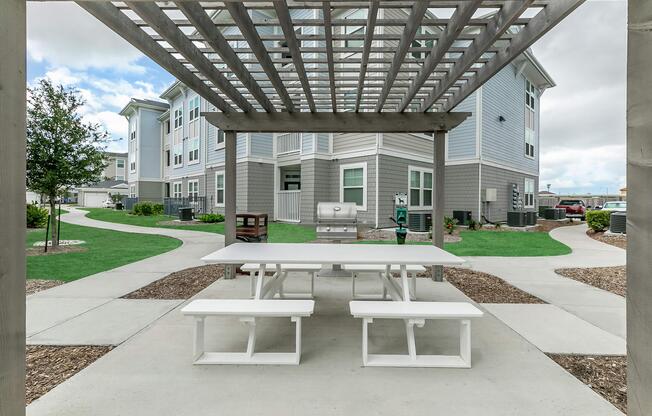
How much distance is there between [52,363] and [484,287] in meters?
5.58

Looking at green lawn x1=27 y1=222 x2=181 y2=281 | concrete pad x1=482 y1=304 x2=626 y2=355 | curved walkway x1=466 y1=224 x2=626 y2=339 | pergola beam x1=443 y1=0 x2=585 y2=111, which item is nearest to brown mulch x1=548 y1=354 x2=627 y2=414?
concrete pad x1=482 y1=304 x2=626 y2=355

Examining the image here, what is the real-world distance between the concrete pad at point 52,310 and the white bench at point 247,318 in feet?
6.61

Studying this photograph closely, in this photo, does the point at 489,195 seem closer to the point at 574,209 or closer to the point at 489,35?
the point at 574,209

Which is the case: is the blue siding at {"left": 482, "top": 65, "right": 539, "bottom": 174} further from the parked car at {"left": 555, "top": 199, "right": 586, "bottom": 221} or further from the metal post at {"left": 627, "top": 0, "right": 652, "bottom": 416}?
the metal post at {"left": 627, "top": 0, "right": 652, "bottom": 416}

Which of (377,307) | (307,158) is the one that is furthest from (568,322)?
(307,158)

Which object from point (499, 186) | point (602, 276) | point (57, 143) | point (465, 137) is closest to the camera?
point (602, 276)

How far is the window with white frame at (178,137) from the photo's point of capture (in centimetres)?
2397

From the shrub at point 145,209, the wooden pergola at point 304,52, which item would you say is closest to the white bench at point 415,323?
the wooden pergola at point 304,52

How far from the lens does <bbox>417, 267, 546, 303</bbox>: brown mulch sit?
4.74m

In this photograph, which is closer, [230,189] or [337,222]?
[230,189]

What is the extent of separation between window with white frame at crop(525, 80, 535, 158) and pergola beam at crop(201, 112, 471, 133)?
16.2 meters

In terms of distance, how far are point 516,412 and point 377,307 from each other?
118 centimetres

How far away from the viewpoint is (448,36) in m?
3.06

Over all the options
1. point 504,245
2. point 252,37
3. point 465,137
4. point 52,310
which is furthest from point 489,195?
point 52,310
